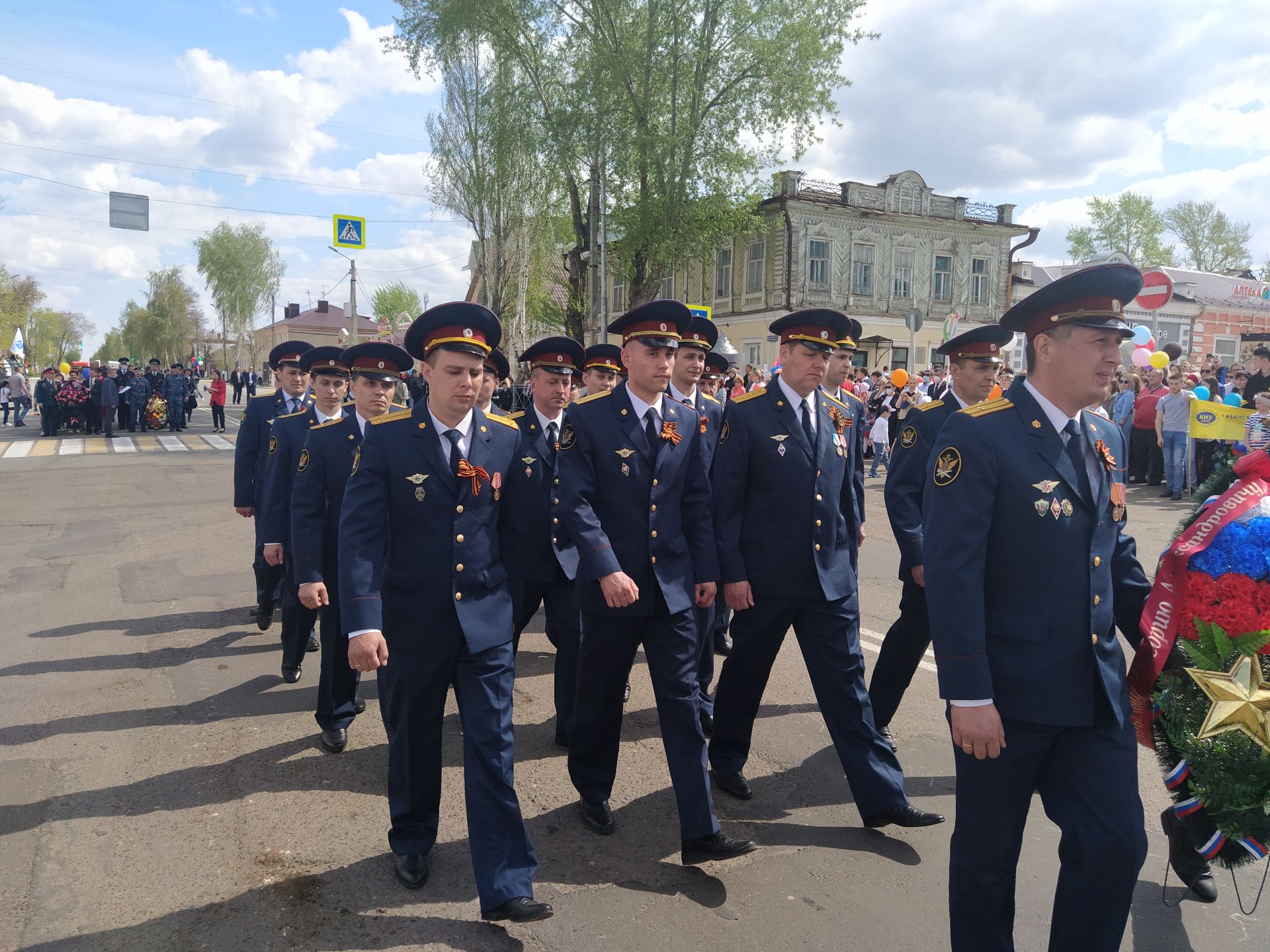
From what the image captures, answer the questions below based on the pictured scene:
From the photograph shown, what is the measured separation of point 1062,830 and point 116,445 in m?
25.7

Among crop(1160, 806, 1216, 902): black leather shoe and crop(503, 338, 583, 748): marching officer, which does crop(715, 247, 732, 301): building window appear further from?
crop(1160, 806, 1216, 902): black leather shoe

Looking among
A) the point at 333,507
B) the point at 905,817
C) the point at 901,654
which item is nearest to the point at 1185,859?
the point at 905,817

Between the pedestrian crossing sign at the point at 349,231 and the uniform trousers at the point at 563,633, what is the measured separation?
2365 cm

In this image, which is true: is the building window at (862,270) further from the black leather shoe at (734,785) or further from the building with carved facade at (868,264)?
the black leather shoe at (734,785)

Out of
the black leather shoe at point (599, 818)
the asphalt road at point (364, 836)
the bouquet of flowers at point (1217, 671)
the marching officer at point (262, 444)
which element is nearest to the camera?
the bouquet of flowers at point (1217, 671)

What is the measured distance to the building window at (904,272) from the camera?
37.8 metres

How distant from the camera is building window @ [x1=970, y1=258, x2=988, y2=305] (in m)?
39.2

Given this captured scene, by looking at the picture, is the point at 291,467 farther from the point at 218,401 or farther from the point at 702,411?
the point at 218,401

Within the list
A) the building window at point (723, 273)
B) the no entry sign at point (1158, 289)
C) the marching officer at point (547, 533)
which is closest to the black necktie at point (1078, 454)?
the marching officer at point (547, 533)

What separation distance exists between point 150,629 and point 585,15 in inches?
988

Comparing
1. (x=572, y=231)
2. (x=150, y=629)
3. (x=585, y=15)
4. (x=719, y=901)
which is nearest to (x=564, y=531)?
(x=719, y=901)

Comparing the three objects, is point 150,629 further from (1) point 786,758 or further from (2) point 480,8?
(2) point 480,8

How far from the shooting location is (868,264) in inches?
1471

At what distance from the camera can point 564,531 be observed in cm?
402
